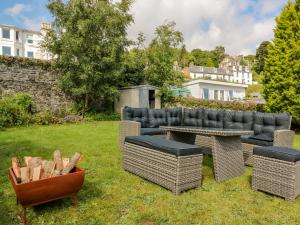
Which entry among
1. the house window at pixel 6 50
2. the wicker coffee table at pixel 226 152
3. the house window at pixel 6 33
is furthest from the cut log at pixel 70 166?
the house window at pixel 6 33

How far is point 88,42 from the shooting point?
12680 mm

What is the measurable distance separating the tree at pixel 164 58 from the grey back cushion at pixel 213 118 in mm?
10165

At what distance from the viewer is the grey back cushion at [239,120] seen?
5781mm

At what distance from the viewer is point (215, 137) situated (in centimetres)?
398

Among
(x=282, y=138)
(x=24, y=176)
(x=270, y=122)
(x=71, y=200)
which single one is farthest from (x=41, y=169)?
(x=270, y=122)

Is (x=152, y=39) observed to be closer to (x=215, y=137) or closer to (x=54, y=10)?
(x=54, y=10)

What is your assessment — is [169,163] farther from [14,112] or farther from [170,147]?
[14,112]

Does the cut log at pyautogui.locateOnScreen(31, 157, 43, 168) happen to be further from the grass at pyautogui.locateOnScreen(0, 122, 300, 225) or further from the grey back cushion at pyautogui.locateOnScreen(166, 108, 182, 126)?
the grey back cushion at pyautogui.locateOnScreen(166, 108, 182, 126)

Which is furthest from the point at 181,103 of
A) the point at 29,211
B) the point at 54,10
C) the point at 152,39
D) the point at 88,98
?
the point at 29,211

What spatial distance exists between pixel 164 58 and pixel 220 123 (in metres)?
12.1

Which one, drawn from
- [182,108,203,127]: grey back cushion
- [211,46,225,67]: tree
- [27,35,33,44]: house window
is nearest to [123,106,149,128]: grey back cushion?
[182,108,203,127]: grey back cushion

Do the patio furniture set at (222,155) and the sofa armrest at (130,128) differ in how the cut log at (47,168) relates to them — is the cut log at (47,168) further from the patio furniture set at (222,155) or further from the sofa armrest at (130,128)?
the sofa armrest at (130,128)

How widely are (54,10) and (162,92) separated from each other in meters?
7.79

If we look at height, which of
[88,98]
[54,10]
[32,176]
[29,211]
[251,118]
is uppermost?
[54,10]
